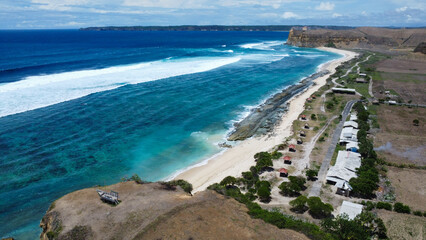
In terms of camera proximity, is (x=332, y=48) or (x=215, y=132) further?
(x=332, y=48)

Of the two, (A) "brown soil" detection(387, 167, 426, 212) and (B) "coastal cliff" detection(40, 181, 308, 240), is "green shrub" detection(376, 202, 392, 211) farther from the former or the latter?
(B) "coastal cliff" detection(40, 181, 308, 240)

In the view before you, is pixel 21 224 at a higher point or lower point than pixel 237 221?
lower

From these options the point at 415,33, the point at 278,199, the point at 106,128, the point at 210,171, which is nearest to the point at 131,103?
the point at 106,128

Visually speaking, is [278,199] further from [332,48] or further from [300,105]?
[332,48]

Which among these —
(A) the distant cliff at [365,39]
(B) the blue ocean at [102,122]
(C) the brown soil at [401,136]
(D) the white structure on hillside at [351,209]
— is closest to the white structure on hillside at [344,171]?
(D) the white structure on hillside at [351,209]

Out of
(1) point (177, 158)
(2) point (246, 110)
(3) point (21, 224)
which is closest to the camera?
(3) point (21, 224)

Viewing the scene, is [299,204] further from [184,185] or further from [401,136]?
[401,136]
